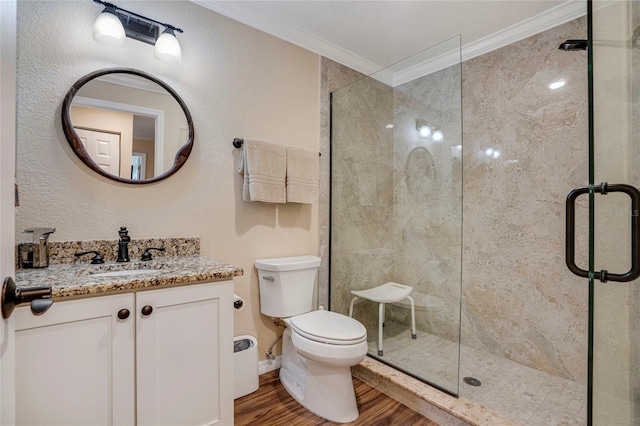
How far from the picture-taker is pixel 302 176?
86.6 inches

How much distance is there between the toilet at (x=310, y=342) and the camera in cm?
164

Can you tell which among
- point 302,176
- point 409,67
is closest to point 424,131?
point 409,67

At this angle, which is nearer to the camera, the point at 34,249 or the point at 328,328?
the point at 34,249

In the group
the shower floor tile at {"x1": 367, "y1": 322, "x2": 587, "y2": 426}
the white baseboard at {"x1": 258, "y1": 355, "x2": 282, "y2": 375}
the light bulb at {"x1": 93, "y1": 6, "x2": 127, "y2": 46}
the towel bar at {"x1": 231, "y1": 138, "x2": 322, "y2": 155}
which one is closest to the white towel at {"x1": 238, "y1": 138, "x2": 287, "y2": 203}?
the towel bar at {"x1": 231, "y1": 138, "x2": 322, "y2": 155}

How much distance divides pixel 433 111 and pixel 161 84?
1725 mm

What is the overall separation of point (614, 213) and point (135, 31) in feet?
7.43

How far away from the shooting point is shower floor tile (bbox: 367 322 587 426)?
1676mm

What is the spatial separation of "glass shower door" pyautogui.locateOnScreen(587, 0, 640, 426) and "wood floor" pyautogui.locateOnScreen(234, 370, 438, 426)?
0.97 metres

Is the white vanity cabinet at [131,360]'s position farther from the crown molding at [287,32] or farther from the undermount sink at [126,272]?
the crown molding at [287,32]

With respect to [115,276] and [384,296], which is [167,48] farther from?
[384,296]

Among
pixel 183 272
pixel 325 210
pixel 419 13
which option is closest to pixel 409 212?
pixel 325 210

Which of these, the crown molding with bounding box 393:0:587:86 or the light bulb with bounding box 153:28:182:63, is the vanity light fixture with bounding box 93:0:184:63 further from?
the crown molding with bounding box 393:0:587:86

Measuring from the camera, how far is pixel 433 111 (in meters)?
2.15

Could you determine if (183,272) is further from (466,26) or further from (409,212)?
(466,26)
